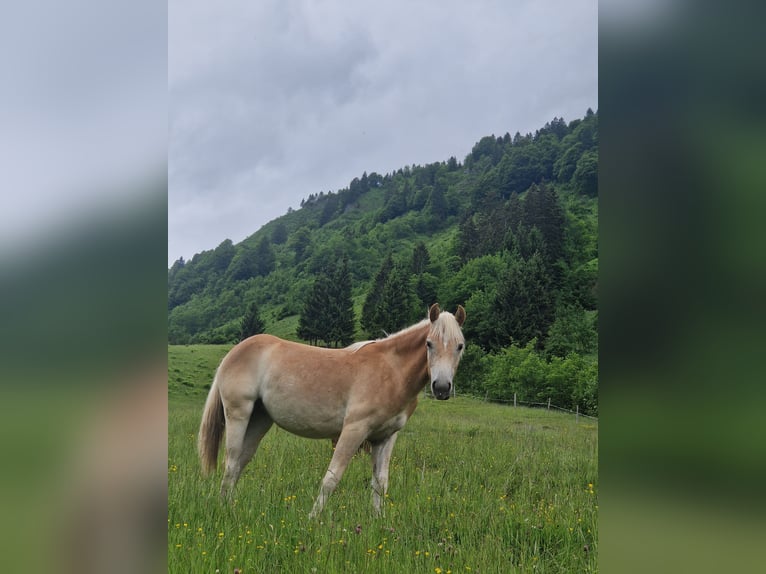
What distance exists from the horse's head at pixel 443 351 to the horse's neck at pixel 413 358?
40 cm

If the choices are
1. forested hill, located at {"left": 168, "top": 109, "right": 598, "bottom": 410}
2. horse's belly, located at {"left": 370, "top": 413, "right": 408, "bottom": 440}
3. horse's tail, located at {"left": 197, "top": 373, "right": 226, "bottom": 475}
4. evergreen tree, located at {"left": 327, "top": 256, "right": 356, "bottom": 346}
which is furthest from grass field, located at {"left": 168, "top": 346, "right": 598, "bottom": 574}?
evergreen tree, located at {"left": 327, "top": 256, "right": 356, "bottom": 346}

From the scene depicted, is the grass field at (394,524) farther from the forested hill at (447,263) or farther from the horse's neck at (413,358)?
the forested hill at (447,263)

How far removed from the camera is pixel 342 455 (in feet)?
14.8

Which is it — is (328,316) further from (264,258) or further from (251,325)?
(264,258)

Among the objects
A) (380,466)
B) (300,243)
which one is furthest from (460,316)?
(300,243)

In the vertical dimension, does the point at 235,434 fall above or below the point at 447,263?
below

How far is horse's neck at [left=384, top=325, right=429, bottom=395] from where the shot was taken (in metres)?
4.75

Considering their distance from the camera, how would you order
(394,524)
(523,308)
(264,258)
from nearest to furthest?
1. (394,524)
2. (523,308)
3. (264,258)

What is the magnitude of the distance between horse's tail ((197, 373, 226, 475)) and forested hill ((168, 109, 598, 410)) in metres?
31.4

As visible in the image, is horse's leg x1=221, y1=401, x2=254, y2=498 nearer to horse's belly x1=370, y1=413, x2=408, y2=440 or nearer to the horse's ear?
horse's belly x1=370, y1=413, x2=408, y2=440

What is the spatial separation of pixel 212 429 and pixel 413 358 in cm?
235
